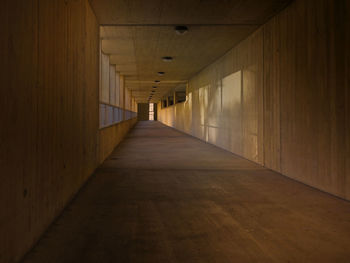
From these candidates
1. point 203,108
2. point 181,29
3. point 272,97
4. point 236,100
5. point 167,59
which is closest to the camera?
point 272,97

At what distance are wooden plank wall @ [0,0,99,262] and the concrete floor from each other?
0.95 feet

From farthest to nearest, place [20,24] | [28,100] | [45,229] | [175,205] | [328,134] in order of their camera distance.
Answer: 1. [328,134]
2. [175,205]
3. [45,229]
4. [28,100]
5. [20,24]

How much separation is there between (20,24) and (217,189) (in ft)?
9.93

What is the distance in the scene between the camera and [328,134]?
3.64 metres

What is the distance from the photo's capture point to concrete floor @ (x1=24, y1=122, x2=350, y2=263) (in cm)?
205

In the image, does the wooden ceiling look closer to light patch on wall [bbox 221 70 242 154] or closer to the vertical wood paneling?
the vertical wood paneling

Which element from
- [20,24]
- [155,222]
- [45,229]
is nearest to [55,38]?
[20,24]

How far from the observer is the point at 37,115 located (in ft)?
7.44

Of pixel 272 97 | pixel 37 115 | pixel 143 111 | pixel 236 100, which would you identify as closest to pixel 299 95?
pixel 272 97

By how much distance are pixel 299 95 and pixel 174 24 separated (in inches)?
110

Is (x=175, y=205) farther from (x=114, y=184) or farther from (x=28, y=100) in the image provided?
(x=28, y=100)

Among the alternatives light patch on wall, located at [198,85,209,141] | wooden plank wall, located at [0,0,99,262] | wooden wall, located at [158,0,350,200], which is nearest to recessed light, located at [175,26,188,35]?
wooden wall, located at [158,0,350,200]

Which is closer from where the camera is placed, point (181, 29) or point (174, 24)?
point (174, 24)

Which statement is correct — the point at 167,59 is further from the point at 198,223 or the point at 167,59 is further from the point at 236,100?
the point at 198,223
